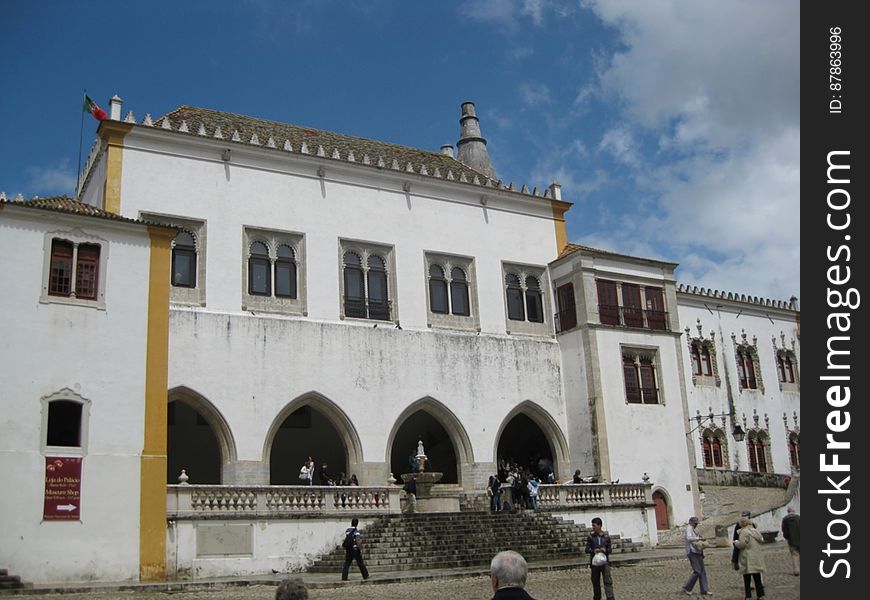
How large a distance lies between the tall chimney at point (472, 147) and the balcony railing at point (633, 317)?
8833 millimetres

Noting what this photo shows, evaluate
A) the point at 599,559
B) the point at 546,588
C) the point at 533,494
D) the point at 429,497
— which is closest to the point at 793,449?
the point at 533,494

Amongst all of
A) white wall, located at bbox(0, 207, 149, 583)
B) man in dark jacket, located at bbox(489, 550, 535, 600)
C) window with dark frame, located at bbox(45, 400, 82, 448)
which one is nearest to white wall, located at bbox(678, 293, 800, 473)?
white wall, located at bbox(0, 207, 149, 583)

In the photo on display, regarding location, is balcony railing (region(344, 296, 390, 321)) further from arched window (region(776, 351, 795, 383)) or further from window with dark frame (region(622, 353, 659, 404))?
arched window (region(776, 351, 795, 383))

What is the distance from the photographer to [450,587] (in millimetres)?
16688

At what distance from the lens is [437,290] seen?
1112 inches

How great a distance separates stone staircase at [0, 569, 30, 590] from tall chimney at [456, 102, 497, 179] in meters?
23.5

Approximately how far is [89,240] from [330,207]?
28.0 ft

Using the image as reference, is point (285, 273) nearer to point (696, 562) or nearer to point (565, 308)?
point (565, 308)

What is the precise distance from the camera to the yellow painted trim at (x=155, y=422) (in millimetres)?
18141

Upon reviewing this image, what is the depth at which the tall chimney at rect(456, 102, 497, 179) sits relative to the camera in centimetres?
3625

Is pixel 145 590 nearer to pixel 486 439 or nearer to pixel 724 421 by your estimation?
pixel 486 439

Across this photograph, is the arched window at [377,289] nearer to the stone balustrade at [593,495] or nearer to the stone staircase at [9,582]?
the stone balustrade at [593,495]
